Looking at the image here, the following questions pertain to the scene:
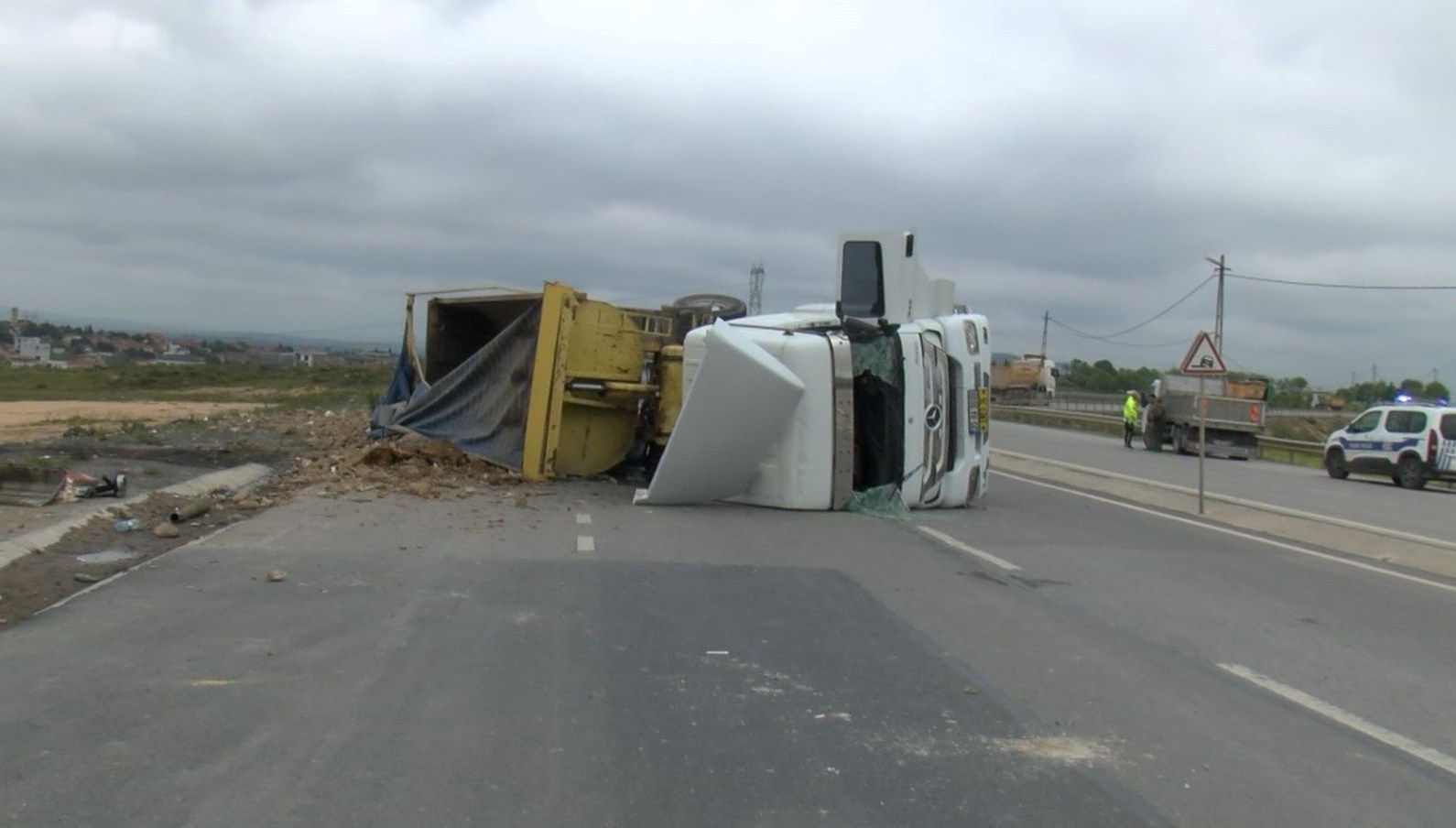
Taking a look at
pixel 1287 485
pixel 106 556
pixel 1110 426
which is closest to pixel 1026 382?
pixel 1110 426

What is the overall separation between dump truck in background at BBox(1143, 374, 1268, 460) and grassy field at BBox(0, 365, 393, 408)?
23378 millimetres

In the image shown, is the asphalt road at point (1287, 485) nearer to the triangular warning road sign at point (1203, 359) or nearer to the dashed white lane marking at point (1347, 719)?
the triangular warning road sign at point (1203, 359)

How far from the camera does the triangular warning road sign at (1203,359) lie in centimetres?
1652

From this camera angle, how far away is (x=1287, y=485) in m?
23.6

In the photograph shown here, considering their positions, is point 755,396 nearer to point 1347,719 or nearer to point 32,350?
point 1347,719

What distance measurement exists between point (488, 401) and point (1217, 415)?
77.2 ft

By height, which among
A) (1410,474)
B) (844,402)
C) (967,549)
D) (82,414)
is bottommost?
(82,414)

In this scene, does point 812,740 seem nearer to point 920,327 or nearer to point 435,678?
point 435,678

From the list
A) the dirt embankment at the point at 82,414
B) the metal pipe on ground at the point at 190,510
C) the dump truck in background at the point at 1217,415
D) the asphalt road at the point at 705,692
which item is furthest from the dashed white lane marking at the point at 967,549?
the dump truck in background at the point at 1217,415

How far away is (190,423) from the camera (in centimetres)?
2184

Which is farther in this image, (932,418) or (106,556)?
(932,418)

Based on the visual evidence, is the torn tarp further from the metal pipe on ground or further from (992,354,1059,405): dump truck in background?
(992,354,1059,405): dump truck in background

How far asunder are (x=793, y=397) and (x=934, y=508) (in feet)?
9.87

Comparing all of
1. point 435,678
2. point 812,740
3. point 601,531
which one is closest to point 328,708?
point 435,678
